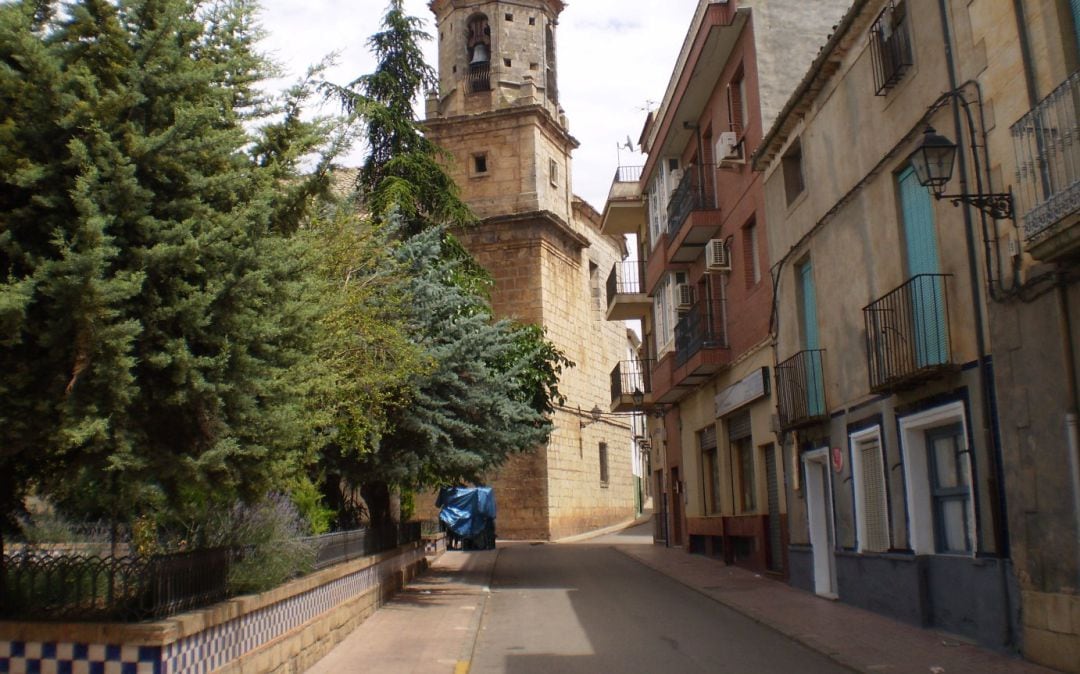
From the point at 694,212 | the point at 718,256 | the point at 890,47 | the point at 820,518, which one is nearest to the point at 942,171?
the point at 890,47

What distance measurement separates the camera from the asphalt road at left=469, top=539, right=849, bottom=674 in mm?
9547

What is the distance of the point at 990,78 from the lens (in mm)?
9516

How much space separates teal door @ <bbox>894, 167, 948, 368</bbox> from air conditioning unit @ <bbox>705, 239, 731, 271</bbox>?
8.14 metres

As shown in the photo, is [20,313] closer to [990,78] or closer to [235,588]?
[235,588]

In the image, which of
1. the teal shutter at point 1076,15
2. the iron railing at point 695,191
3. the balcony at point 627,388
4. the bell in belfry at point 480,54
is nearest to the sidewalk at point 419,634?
the teal shutter at point 1076,15

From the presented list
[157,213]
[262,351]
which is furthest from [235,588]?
[157,213]

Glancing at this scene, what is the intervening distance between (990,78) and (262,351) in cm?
718

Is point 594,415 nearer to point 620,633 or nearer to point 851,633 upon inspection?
point 620,633

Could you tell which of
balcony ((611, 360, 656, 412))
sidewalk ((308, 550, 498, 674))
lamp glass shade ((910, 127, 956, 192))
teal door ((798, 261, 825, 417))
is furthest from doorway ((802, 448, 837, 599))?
balcony ((611, 360, 656, 412))

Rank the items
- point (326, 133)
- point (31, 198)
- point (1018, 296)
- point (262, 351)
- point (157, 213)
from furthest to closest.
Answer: point (1018, 296), point (326, 133), point (262, 351), point (157, 213), point (31, 198)

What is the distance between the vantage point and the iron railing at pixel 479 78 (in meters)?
37.9

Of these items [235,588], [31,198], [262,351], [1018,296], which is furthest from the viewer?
[1018,296]

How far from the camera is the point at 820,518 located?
15109 millimetres

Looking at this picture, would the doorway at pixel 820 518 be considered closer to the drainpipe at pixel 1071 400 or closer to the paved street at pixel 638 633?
the paved street at pixel 638 633
